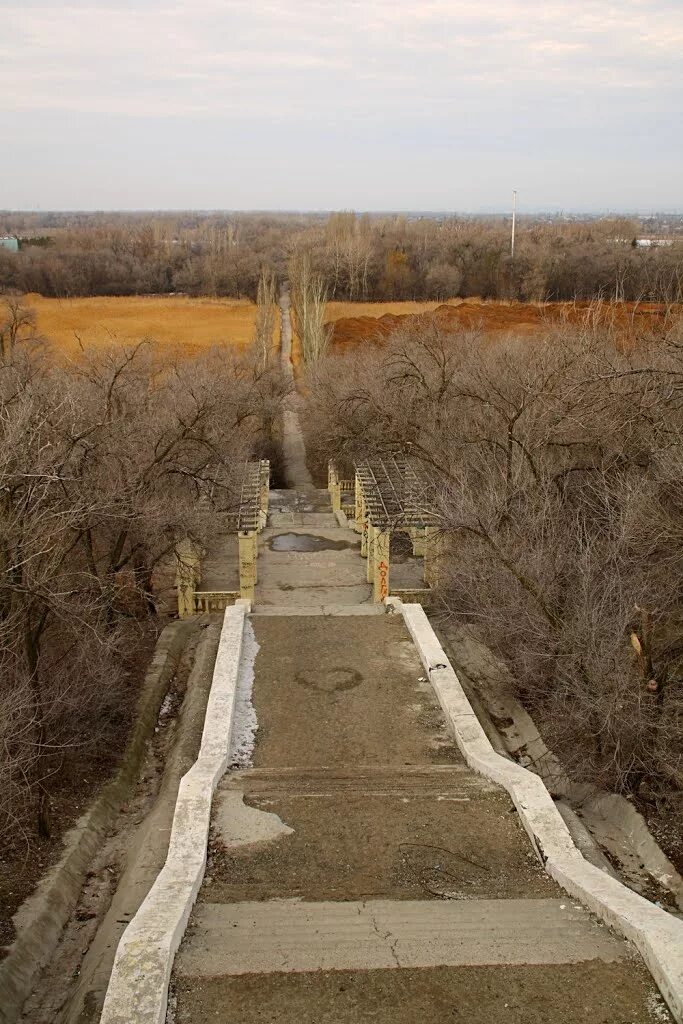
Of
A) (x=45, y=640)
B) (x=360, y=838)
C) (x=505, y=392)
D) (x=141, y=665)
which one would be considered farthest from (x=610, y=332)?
(x=360, y=838)

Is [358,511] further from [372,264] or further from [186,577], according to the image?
[372,264]

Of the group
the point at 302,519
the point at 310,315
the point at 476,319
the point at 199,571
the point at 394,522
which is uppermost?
the point at 310,315

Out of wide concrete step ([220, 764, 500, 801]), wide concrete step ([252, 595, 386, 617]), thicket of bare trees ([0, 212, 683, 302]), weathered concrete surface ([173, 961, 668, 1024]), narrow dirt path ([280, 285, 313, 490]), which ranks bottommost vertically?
narrow dirt path ([280, 285, 313, 490])

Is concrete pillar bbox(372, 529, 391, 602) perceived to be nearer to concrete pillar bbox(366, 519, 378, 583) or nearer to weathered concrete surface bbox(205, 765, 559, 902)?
concrete pillar bbox(366, 519, 378, 583)

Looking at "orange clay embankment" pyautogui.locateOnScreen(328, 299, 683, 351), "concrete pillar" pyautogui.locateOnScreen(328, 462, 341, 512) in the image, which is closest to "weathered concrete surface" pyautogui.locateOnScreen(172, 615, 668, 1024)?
"concrete pillar" pyautogui.locateOnScreen(328, 462, 341, 512)

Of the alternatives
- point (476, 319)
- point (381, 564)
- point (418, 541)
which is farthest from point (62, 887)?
point (476, 319)

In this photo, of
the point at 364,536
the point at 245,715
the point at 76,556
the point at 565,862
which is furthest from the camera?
the point at 364,536
